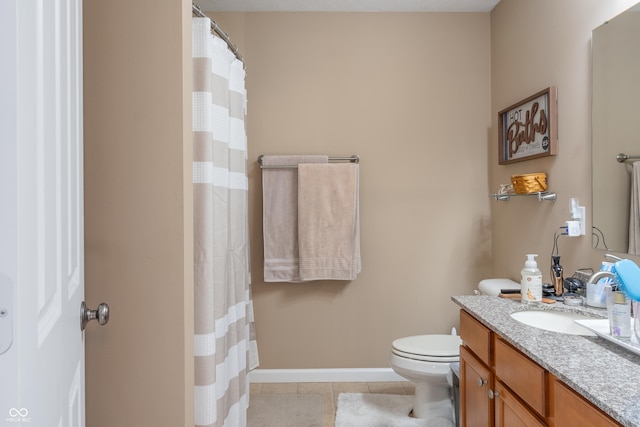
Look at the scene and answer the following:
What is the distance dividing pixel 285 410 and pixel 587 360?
1.83m

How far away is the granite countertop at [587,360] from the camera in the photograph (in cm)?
91

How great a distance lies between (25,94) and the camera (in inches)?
22.4

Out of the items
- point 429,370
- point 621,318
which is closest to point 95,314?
point 621,318

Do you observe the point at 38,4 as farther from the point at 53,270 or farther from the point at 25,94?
the point at 53,270

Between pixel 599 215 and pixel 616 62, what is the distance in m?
0.61

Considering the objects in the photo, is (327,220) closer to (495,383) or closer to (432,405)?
(432,405)

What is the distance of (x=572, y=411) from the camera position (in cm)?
103

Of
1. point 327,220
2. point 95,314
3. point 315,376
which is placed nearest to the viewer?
point 95,314

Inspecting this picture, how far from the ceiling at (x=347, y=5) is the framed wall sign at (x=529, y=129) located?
0.75 m

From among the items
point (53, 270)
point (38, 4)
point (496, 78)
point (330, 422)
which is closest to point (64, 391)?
point (53, 270)

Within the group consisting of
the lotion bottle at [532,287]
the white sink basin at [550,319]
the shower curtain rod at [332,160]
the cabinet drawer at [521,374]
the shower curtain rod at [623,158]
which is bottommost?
the cabinet drawer at [521,374]

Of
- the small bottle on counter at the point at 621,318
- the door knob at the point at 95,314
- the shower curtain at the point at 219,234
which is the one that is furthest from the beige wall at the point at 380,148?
the door knob at the point at 95,314

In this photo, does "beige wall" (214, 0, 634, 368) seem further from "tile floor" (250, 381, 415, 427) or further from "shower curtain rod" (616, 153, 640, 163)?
"shower curtain rod" (616, 153, 640, 163)
